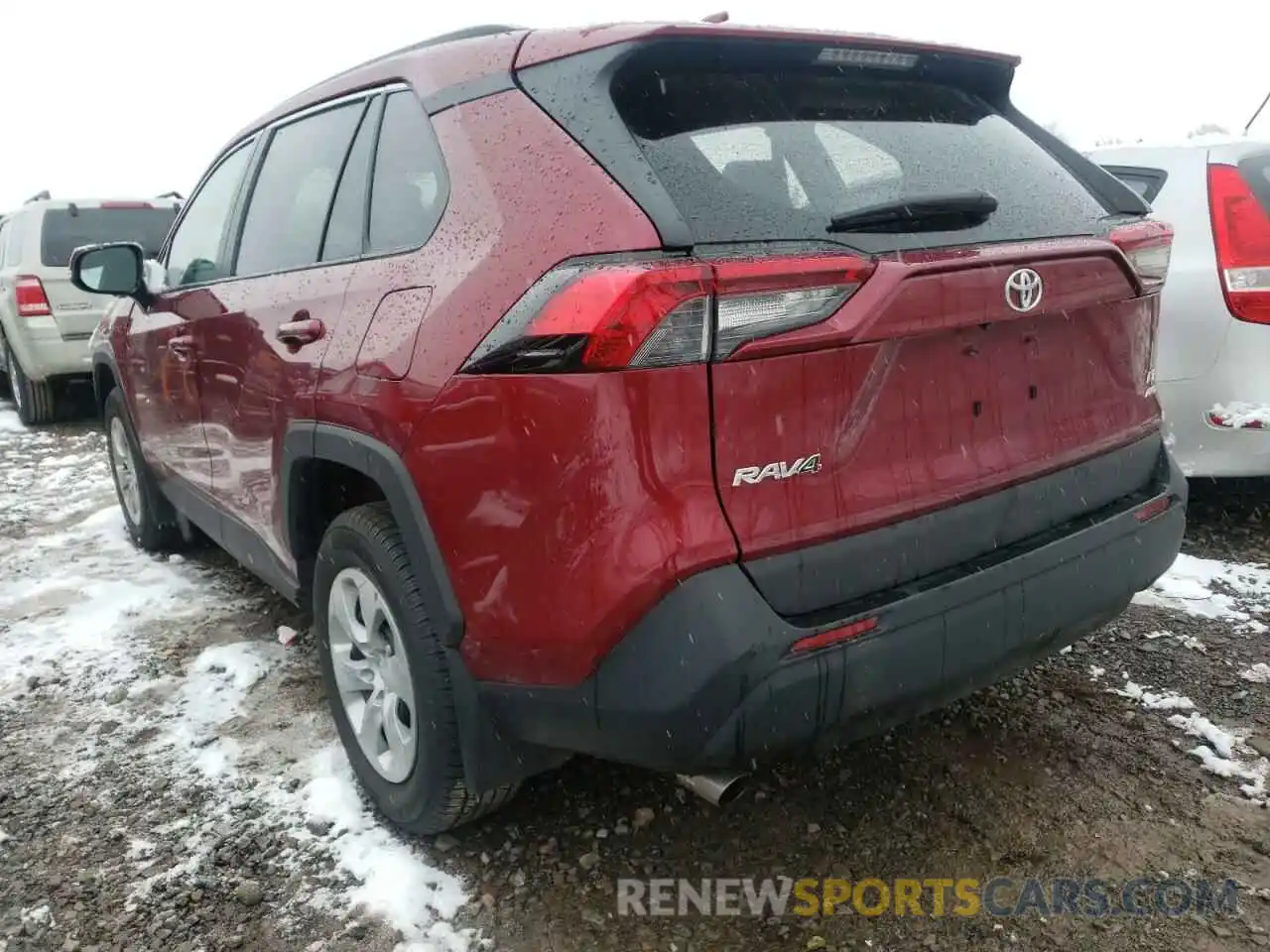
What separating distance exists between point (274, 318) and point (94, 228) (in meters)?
6.68

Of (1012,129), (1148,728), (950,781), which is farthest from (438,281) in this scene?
(1148,728)

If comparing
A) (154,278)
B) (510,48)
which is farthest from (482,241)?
(154,278)

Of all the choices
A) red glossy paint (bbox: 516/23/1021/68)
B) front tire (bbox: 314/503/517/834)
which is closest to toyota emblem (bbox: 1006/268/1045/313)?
red glossy paint (bbox: 516/23/1021/68)

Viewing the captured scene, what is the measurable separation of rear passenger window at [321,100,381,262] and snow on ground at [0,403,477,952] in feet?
4.65

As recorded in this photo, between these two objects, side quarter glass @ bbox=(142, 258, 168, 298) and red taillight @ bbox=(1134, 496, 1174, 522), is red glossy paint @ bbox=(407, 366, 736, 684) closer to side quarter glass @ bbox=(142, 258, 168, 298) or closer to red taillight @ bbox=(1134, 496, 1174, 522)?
red taillight @ bbox=(1134, 496, 1174, 522)

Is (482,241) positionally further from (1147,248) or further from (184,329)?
(184,329)

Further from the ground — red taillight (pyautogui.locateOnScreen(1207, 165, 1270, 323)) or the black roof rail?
the black roof rail

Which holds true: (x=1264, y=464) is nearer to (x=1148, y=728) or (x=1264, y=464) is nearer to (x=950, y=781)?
(x=1148, y=728)

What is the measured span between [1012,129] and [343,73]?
1.79m

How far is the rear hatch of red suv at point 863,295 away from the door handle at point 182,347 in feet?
6.06

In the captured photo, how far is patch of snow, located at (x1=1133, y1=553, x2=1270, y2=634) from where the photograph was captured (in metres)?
3.37

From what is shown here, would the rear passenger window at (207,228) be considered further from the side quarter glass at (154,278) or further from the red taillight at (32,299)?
the red taillight at (32,299)

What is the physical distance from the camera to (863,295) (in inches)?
67.4

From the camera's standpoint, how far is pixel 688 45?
183cm
